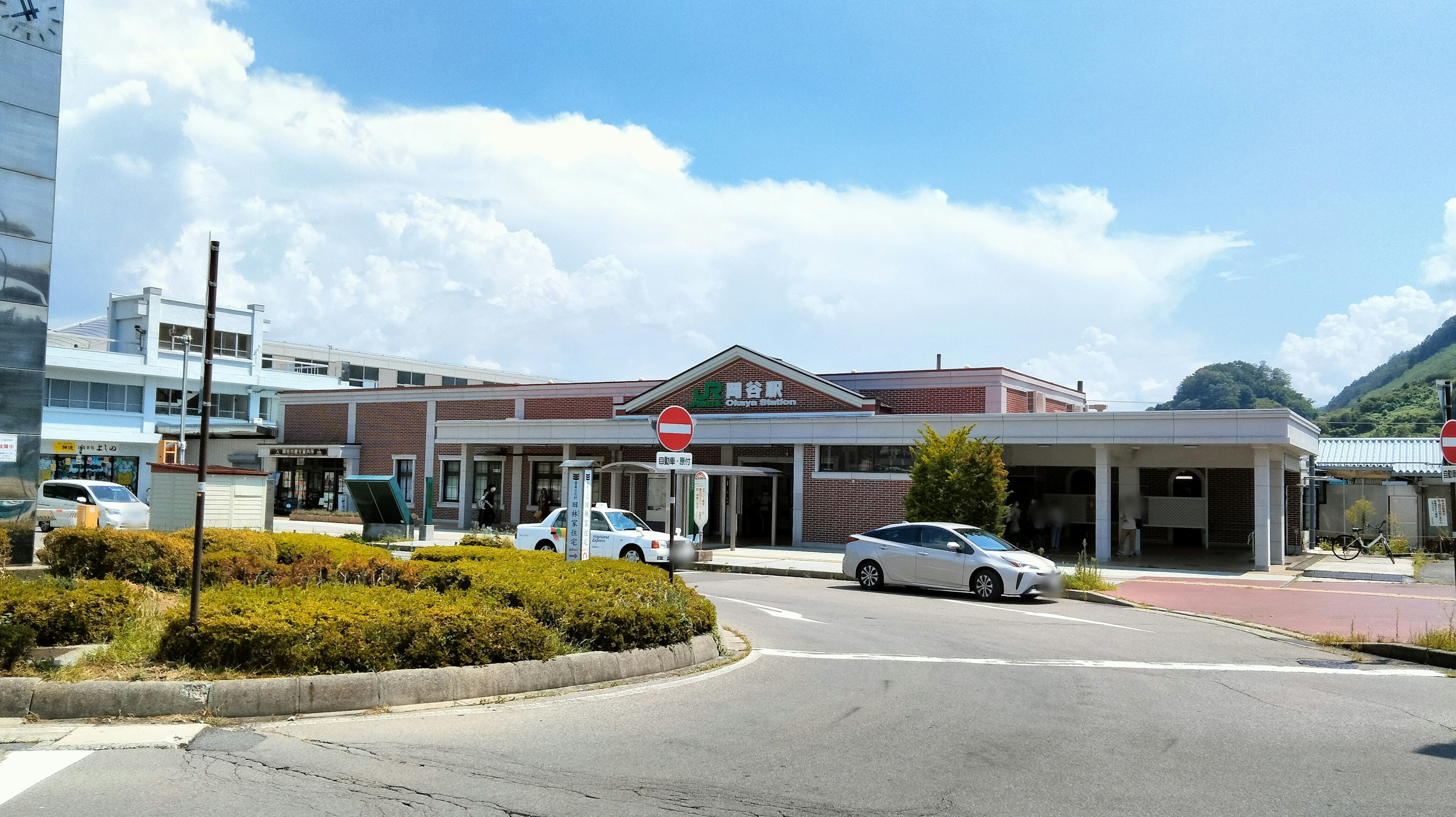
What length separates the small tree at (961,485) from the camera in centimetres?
2431

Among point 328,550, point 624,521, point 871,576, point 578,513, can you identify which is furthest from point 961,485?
point 328,550

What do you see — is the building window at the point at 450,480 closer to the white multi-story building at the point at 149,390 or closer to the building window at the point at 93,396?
the white multi-story building at the point at 149,390

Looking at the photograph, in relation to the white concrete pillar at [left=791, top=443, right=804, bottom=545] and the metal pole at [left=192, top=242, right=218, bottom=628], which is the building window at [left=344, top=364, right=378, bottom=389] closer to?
the white concrete pillar at [left=791, top=443, right=804, bottom=545]

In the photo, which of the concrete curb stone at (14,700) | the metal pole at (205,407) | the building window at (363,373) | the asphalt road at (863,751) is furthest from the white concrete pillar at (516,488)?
the building window at (363,373)

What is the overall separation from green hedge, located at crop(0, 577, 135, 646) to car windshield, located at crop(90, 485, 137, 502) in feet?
67.0

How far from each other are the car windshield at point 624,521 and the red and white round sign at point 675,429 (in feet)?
30.8

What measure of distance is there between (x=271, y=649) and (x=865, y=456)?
24.3 metres

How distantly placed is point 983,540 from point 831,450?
12986mm

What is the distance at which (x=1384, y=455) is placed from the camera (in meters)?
40.7

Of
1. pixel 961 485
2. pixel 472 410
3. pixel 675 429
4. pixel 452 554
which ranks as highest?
pixel 472 410

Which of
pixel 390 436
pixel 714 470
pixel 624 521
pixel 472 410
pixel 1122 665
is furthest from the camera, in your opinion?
pixel 390 436

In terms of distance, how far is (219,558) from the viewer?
12469 mm

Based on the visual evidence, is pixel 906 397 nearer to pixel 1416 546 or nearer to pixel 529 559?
pixel 1416 546

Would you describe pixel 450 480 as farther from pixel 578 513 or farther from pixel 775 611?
pixel 775 611
